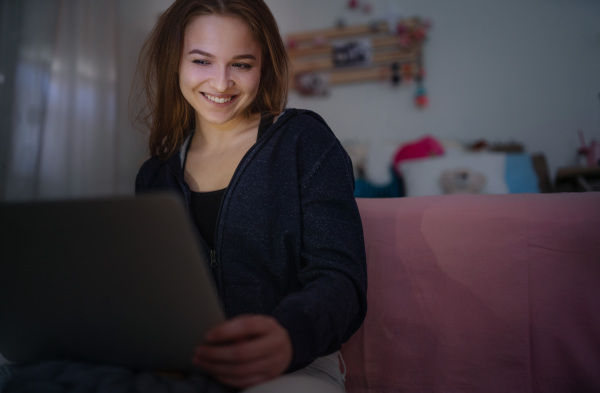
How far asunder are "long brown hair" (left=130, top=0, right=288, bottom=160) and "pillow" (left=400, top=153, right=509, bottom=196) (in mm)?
1511

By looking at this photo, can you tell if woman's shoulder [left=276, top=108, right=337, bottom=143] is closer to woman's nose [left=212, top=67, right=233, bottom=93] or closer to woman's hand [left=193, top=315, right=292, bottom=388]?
woman's nose [left=212, top=67, right=233, bottom=93]

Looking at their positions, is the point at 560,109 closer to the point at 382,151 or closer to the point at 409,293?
the point at 382,151

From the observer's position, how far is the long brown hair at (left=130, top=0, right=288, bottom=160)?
0.73 meters

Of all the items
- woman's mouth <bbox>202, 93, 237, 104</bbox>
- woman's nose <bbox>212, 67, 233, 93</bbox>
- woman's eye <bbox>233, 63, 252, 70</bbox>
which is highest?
woman's eye <bbox>233, 63, 252, 70</bbox>

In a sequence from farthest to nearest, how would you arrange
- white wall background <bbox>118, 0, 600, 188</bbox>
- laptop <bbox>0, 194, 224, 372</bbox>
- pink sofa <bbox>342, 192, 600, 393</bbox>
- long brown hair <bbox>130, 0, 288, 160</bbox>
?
white wall background <bbox>118, 0, 600, 188</bbox> < long brown hair <bbox>130, 0, 288, 160</bbox> < pink sofa <bbox>342, 192, 600, 393</bbox> < laptop <bbox>0, 194, 224, 372</bbox>

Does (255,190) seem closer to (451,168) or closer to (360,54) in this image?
(451,168)

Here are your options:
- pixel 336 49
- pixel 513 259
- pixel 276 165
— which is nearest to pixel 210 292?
pixel 276 165

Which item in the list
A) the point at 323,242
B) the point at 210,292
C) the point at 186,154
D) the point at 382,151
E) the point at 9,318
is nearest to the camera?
the point at 210,292

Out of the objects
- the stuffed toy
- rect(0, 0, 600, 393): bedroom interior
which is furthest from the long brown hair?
the stuffed toy

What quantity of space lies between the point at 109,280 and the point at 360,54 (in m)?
3.04

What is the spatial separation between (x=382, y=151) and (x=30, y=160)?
1927 millimetres

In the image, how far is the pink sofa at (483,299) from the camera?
62 centimetres

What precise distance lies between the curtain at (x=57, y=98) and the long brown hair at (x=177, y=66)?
961 millimetres

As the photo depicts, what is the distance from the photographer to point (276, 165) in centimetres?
68
